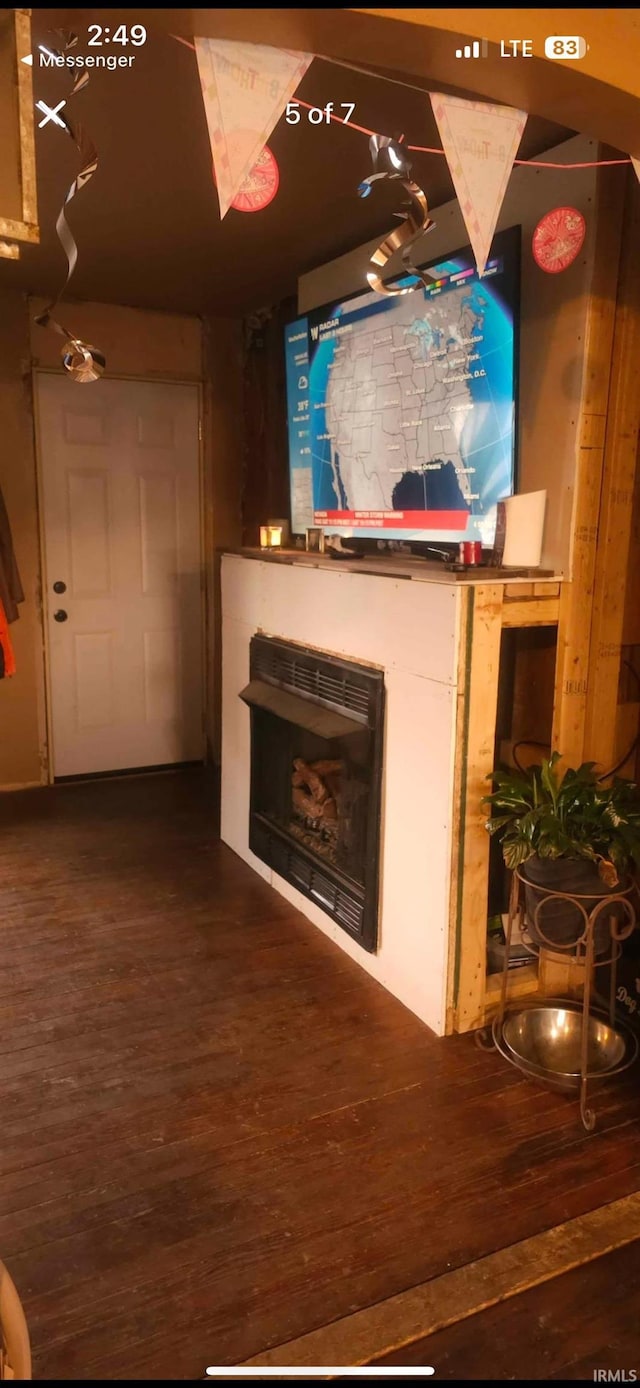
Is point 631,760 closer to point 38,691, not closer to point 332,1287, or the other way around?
point 332,1287

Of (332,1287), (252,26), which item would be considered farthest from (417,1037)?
(252,26)

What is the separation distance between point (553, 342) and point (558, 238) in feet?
0.82

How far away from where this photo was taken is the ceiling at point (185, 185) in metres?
2.20

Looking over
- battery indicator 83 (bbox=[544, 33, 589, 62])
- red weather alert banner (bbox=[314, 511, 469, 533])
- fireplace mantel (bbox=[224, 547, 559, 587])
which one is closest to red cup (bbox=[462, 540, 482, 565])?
fireplace mantel (bbox=[224, 547, 559, 587])

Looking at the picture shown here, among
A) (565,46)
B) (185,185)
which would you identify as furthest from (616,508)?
(185,185)

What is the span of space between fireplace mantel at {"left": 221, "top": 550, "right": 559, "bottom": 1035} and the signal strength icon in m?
1.09

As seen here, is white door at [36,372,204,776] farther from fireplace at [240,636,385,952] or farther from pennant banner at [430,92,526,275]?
pennant banner at [430,92,526,275]

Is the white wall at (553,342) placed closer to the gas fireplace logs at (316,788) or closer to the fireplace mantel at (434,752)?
the fireplace mantel at (434,752)

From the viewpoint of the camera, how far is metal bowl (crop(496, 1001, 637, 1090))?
223 cm

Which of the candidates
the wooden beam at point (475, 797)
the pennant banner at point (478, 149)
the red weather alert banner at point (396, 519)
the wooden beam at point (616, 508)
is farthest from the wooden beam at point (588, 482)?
the pennant banner at point (478, 149)

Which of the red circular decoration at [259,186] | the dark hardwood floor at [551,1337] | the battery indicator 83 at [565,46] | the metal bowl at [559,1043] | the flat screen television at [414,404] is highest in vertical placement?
the battery indicator 83 at [565,46]

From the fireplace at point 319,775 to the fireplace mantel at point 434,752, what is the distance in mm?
52

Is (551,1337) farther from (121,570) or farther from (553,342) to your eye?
(121,570)

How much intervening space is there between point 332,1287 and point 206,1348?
248 millimetres
